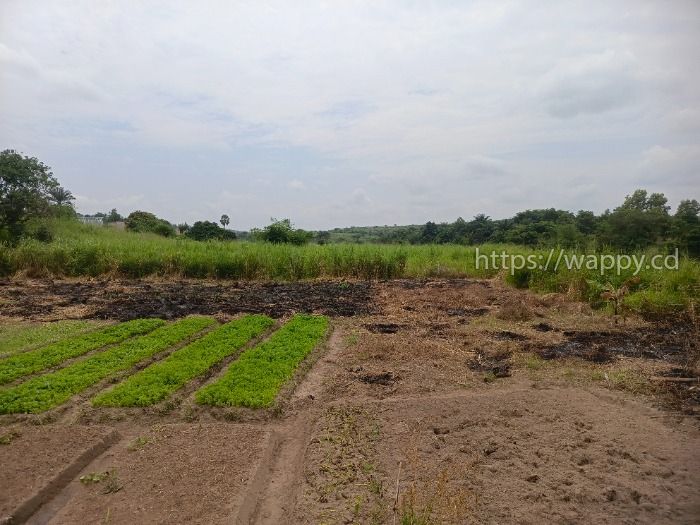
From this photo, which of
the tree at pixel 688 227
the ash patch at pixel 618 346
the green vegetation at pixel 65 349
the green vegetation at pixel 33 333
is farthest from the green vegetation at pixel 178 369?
the tree at pixel 688 227

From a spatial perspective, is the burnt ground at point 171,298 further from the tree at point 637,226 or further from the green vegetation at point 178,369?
the tree at point 637,226

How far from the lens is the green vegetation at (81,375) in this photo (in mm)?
5301

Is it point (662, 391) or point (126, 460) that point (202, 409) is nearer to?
point (126, 460)

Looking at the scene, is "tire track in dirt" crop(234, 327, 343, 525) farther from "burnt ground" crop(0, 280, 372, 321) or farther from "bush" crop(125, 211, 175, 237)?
"bush" crop(125, 211, 175, 237)

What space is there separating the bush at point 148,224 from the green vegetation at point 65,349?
2186 centimetres

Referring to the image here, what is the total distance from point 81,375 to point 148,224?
2784 centimetres

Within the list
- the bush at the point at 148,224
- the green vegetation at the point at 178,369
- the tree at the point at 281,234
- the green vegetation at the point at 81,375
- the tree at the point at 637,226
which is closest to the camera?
the green vegetation at the point at 81,375

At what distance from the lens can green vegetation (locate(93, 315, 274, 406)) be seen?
543cm

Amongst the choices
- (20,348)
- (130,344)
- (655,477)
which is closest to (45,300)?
(20,348)

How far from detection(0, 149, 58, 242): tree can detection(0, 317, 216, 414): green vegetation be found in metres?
15.2

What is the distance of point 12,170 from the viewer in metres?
19.7

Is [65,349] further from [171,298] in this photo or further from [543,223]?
[543,223]

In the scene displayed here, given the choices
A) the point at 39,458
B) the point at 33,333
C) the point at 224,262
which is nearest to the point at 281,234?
the point at 224,262

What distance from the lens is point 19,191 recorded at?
19797 millimetres
